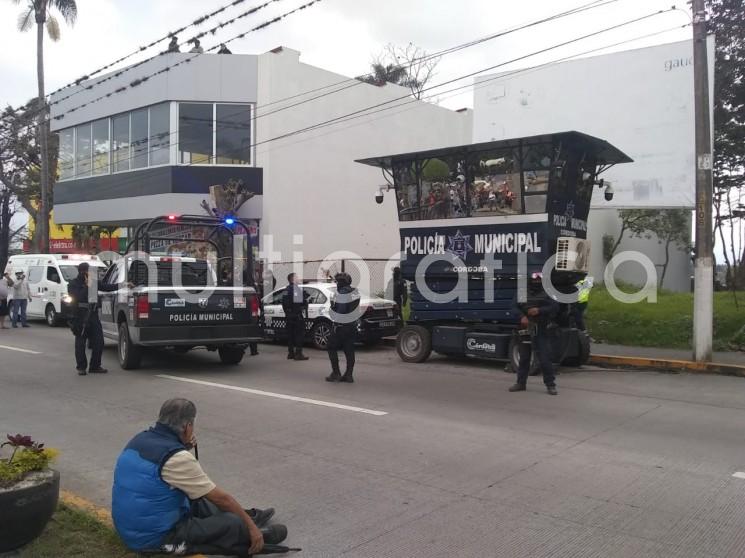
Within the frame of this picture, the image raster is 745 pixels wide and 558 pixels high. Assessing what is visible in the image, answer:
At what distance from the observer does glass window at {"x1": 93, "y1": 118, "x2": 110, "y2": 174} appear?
25859mm

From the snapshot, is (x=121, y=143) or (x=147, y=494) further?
(x=121, y=143)

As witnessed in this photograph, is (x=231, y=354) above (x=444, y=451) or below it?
above

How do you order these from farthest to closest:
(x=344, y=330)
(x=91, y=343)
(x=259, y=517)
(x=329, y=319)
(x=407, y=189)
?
(x=329, y=319)
(x=407, y=189)
(x=91, y=343)
(x=344, y=330)
(x=259, y=517)

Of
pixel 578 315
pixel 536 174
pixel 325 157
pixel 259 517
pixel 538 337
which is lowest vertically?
pixel 259 517

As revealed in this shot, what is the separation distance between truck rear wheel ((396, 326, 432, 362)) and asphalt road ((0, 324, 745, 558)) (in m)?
1.07

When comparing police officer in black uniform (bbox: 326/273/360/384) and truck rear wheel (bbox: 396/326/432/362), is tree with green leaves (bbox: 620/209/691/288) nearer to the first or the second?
truck rear wheel (bbox: 396/326/432/362)

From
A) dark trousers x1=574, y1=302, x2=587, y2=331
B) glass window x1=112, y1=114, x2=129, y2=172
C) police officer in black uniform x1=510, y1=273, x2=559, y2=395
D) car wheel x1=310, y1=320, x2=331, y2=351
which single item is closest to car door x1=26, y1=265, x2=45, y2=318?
glass window x1=112, y1=114, x2=129, y2=172

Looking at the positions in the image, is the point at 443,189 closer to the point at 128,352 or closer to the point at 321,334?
the point at 321,334

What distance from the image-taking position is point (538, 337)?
9.25 meters

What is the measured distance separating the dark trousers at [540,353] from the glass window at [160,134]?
56.3ft

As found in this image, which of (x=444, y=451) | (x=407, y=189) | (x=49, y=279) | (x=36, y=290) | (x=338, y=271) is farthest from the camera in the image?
(x=338, y=271)

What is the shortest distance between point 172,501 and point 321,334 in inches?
415

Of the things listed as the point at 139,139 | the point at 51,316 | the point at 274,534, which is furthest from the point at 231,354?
the point at 139,139

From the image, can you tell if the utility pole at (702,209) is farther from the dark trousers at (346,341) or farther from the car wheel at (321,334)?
the car wheel at (321,334)
